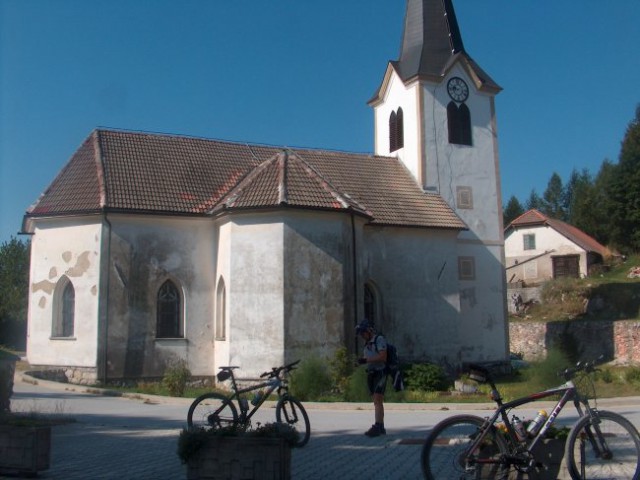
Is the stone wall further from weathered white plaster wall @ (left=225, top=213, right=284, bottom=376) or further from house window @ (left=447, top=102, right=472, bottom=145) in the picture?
weathered white plaster wall @ (left=225, top=213, right=284, bottom=376)

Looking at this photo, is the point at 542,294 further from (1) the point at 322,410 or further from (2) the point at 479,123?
(1) the point at 322,410

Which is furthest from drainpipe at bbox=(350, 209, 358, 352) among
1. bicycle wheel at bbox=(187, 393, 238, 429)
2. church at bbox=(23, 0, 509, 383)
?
bicycle wheel at bbox=(187, 393, 238, 429)

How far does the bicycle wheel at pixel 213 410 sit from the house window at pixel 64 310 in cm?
1496

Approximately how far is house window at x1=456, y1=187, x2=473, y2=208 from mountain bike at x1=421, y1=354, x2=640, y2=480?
81.1ft

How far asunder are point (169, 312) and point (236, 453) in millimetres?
18902

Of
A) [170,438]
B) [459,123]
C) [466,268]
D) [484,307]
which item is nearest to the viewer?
[170,438]

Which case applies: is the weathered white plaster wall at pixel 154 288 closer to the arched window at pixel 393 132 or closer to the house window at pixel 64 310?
the house window at pixel 64 310

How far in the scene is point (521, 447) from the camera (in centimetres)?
724

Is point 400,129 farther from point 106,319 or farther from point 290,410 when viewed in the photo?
point 290,410

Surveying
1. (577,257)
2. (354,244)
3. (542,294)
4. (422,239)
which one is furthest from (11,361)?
(577,257)

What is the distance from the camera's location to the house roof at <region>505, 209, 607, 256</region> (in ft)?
193

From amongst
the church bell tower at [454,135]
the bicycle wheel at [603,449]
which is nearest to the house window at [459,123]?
the church bell tower at [454,135]

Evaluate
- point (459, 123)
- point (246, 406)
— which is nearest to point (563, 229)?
point (459, 123)

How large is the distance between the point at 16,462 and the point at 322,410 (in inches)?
367
